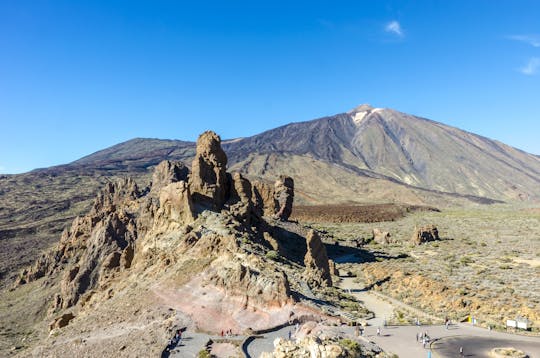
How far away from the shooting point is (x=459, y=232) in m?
79.6

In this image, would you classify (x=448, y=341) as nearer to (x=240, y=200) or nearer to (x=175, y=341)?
(x=175, y=341)

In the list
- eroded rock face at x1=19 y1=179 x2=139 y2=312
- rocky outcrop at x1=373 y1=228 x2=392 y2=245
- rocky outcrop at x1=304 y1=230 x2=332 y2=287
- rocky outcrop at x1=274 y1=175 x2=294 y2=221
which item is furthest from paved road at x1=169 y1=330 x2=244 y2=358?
rocky outcrop at x1=373 y1=228 x2=392 y2=245

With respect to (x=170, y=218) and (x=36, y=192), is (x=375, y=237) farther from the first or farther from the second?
(x=36, y=192)

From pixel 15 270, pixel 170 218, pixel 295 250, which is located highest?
pixel 170 218

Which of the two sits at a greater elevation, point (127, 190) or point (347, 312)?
point (127, 190)

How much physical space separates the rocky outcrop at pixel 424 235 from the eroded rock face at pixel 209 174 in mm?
36565

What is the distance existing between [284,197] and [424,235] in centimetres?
2393

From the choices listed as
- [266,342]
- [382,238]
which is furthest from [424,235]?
[266,342]

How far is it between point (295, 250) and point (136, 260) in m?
20.5

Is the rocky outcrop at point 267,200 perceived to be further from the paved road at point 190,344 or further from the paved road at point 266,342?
the paved road at point 266,342

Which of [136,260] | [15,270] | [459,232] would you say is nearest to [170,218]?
[136,260]

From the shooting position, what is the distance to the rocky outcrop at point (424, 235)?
67688 millimetres

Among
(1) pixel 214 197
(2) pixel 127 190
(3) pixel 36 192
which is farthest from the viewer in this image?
(3) pixel 36 192

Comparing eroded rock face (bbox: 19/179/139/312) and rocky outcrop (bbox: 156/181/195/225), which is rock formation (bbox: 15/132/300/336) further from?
eroded rock face (bbox: 19/179/139/312)
